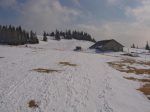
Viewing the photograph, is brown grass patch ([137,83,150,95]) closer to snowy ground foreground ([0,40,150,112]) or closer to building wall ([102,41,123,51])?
snowy ground foreground ([0,40,150,112])

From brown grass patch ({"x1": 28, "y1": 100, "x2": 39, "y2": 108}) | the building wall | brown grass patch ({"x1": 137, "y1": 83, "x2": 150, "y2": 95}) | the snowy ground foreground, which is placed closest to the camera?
brown grass patch ({"x1": 28, "y1": 100, "x2": 39, "y2": 108})

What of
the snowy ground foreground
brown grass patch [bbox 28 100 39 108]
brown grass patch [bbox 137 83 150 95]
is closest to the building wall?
the snowy ground foreground

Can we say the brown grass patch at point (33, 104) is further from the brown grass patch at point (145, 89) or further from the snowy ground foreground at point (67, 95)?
the brown grass patch at point (145, 89)

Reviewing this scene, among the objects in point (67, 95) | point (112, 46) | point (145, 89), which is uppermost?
point (112, 46)

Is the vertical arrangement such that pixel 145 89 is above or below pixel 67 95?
below

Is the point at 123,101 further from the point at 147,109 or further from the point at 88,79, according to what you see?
the point at 88,79

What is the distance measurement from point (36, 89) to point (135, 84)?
11299 millimetres

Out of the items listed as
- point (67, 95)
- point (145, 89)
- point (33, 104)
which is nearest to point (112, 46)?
point (145, 89)

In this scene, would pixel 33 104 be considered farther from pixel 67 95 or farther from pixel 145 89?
pixel 145 89

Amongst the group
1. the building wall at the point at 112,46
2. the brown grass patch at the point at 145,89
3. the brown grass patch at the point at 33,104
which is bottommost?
the brown grass patch at the point at 145,89

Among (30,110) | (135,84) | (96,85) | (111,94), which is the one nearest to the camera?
(30,110)

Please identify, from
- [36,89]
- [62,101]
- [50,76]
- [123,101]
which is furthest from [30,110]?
[50,76]

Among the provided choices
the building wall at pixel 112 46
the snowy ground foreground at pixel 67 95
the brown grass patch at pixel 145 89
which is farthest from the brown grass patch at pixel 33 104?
the building wall at pixel 112 46

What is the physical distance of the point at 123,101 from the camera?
619 inches
